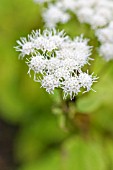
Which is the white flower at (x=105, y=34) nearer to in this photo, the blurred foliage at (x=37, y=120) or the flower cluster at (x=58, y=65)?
the flower cluster at (x=58, y=65)

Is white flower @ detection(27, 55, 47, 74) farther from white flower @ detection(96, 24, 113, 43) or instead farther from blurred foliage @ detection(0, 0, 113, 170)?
blurred foliage @ detection(0, 0, 113, 170)

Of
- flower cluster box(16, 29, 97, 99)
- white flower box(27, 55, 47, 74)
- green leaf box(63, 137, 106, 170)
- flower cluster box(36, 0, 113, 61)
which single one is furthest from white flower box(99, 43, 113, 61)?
green leaf box(63, 137, 106, 170)

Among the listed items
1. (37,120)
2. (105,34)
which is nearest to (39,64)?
(105,34)

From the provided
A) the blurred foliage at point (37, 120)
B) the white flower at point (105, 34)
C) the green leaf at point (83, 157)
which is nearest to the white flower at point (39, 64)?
the white flower at point (105, 34)

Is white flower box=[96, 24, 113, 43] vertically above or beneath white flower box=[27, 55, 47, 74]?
above

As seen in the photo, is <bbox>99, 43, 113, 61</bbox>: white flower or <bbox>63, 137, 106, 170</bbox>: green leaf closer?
<bbox>99, 43, 113, 61</bbox>: white flower

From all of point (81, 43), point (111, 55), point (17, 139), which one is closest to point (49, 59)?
point (81, 43)
